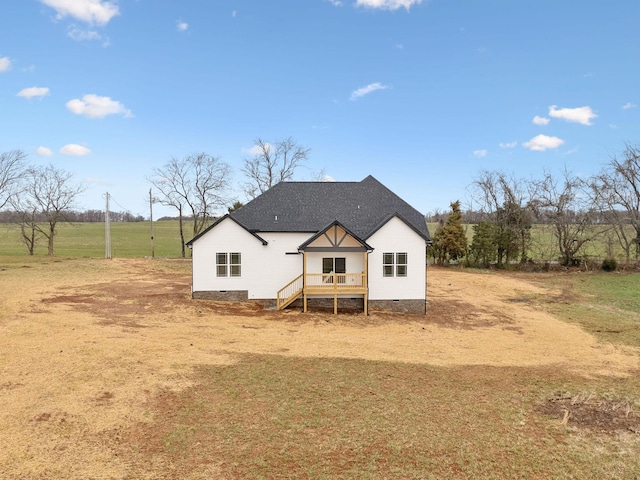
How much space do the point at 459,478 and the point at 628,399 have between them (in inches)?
265

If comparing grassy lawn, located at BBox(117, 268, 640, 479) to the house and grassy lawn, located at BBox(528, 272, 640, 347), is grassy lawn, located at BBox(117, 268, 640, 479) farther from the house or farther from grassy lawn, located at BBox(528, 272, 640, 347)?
the house

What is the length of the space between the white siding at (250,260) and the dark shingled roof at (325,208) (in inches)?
27.6

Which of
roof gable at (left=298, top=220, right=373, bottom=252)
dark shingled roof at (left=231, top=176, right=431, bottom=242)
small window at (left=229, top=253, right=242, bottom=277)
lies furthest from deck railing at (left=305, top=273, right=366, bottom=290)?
small window at (left=229, top=253, right=242, bottom=277)

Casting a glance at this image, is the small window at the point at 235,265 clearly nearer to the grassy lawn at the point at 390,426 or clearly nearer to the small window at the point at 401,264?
the small window at the point at 401,264

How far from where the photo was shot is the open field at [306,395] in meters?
7.20

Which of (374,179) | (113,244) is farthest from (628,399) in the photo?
(113,244)

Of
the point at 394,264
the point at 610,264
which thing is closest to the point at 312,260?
the point at 394,264

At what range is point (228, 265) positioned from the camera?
23.0 m

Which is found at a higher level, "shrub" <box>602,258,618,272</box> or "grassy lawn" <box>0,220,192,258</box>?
"grassy lawn" <box>0,220,192,258</box>

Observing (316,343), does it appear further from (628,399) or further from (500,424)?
(628,399)

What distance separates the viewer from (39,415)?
8.39m

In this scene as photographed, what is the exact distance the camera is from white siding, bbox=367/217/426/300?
22062 mm

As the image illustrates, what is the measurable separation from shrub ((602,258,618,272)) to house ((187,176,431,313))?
2730 cm

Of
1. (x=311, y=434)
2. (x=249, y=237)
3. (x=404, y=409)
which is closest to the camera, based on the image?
(x=311, y=434)
